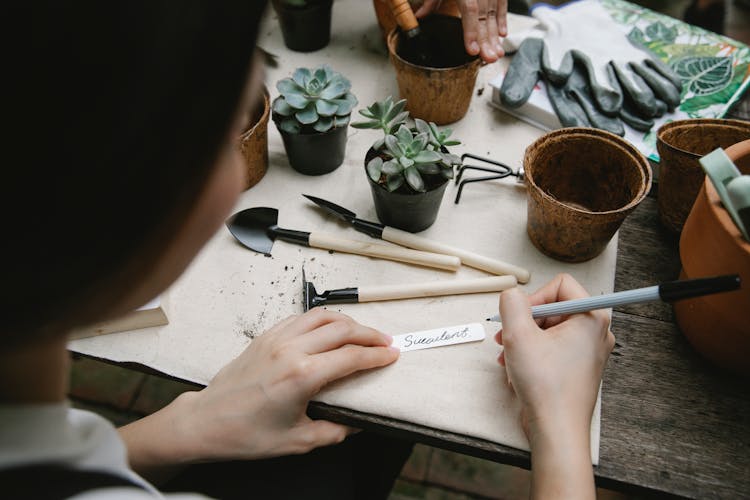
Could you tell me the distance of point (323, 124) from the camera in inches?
30.8

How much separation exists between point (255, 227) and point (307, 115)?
0.58ft

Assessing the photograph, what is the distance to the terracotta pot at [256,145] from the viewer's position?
761 millimetres

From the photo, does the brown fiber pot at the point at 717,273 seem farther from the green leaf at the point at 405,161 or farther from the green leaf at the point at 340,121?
the green leaf at the point at 340,121

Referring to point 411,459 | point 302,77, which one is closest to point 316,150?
point 302,77

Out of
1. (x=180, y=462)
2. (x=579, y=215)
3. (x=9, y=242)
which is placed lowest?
(x=180, y=462)

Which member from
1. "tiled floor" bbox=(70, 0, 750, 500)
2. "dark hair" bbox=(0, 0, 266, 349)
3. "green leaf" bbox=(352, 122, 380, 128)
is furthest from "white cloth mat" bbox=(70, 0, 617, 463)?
"tiled floor" bbox=(70, 0, 750, 500)

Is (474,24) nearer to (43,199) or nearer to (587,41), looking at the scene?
(587,41)

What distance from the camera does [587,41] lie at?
1.01 meters

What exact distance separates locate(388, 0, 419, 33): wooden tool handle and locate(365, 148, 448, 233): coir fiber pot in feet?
0.87

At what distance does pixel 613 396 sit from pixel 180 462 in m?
0.49

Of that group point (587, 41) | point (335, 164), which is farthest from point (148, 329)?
point (587, 41)

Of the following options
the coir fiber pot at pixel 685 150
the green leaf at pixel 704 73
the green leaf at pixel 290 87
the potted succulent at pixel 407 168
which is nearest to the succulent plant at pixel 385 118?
the potted succulent at pixel 407 168

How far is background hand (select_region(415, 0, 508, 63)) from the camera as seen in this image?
0.85 meters

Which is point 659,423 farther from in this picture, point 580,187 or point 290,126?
point 290,126
